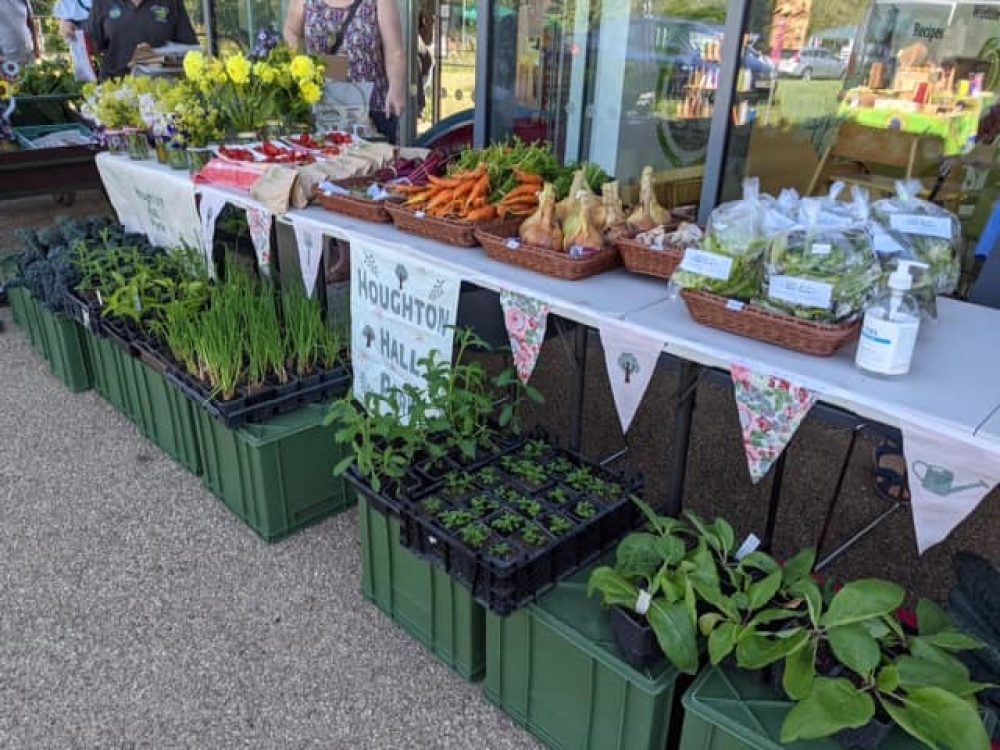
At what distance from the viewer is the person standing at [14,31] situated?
650 centimetres

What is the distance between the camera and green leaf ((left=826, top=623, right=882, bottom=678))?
4.47 ft

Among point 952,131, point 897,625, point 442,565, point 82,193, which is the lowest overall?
point 82,193

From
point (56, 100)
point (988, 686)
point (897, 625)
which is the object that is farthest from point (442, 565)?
point (56, 100)

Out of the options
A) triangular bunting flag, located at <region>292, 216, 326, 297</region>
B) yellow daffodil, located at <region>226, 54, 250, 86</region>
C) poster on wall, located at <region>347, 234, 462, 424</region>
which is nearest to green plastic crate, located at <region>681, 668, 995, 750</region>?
poster on wall, located at <region>347, 234, 462, 424</region>

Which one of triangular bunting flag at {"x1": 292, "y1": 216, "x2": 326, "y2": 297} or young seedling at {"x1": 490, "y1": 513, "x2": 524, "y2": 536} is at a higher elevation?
triangular bunting flag at {"x1": 292, "y1": 216, "x2": 326, "y2": 297}

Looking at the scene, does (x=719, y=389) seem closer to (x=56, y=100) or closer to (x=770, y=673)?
(x=770, y=673)

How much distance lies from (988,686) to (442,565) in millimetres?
1110

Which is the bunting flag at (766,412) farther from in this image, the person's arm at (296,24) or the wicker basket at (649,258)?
the person's arm at (296,24)

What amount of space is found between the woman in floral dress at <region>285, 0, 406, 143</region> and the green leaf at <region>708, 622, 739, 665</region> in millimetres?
3221

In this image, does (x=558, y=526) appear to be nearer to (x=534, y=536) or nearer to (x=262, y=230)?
(x=534, y=536)

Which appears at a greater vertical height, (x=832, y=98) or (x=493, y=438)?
(x=832, y=98)

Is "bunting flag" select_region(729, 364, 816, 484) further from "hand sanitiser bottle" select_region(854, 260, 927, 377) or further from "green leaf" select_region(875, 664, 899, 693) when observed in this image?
"green leaf" select_region(875, 664, 899, 693)

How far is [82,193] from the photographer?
793cm

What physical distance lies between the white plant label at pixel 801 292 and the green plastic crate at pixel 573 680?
0.78 m
